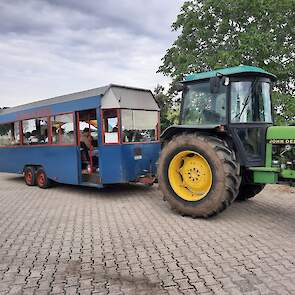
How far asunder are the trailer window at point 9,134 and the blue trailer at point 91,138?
0.17 metres

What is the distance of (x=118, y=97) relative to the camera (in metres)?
8.34

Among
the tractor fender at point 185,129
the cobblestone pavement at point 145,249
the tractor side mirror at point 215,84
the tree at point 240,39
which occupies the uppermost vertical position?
the tree at point 240,39

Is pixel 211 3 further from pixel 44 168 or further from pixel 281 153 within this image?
pixel 281 153

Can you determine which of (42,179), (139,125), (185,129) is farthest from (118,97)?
(42,179)

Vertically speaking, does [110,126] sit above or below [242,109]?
below

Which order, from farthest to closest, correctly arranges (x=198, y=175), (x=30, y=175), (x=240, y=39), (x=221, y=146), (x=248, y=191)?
(x=240, y=39) < (x=30, y=175) < (x=248, y=191) < (x=198, y=175) < (x=221, y=146)

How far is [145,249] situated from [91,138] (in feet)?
16.8

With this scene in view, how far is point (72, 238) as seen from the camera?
17.6 ft

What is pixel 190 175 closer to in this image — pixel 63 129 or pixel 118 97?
pixel 118 97

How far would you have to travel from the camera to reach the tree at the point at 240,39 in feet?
47.7

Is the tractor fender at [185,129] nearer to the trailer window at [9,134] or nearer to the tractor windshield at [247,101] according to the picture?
the tractor windshield at [247,101]

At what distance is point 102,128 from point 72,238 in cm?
340

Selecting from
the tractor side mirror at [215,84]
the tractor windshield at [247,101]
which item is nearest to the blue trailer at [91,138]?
the tractor side mirror at [215,84]

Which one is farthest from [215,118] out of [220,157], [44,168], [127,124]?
[44,168]
